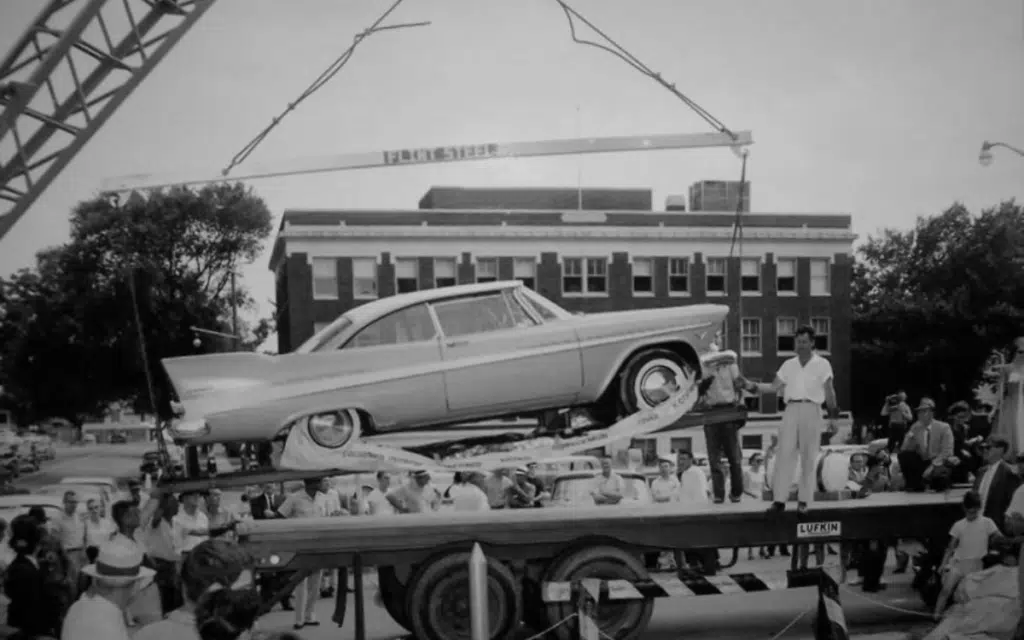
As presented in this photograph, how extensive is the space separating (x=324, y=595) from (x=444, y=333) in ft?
23.8

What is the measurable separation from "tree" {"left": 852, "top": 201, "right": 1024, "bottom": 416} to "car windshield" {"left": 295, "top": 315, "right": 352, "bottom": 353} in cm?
3132

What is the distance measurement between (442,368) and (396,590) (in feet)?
8.82

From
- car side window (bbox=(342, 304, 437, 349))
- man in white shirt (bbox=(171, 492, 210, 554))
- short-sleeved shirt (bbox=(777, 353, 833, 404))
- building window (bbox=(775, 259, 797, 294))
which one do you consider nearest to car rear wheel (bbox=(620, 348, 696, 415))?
short-sleeved shirt (bbox=(777, 353, 833, 404))

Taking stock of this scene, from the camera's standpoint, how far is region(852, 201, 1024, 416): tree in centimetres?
3903

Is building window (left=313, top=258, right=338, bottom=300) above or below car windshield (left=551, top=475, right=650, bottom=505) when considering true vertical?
above

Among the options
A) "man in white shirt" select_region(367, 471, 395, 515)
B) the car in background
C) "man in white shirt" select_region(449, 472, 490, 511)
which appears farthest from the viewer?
the car in background

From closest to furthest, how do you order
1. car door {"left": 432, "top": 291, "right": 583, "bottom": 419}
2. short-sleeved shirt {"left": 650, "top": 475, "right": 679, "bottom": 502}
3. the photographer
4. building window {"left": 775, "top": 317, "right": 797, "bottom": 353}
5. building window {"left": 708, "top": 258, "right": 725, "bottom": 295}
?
car door {"left": 432, "top": 291, "right": 583, "bottom": 419}
short-sleeved shirt {"left": 650, "top": 475, "right": 679, "bottom": 502}
the photographer
building window {"left": 708, "top": 258, "right": 725, "bottom": 295}
building window {"left": 775, "top": 317, "right": 797, "bottom": 353}

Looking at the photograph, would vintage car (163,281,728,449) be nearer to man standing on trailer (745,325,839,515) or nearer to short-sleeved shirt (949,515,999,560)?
man standing on trailer (745,325,839,515)

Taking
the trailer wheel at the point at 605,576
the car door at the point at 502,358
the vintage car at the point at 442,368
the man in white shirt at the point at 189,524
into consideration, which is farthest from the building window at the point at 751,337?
the man in white shirt at the point at 189,524

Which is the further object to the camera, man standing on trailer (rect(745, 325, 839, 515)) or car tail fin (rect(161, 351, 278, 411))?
man standing on trailer (rect(745, 325, 839, 515))

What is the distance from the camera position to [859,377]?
1764 inches

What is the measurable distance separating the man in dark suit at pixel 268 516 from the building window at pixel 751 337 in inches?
519

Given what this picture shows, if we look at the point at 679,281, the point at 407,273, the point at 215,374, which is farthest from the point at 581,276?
the point at 215,374

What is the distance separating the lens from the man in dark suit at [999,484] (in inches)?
435
